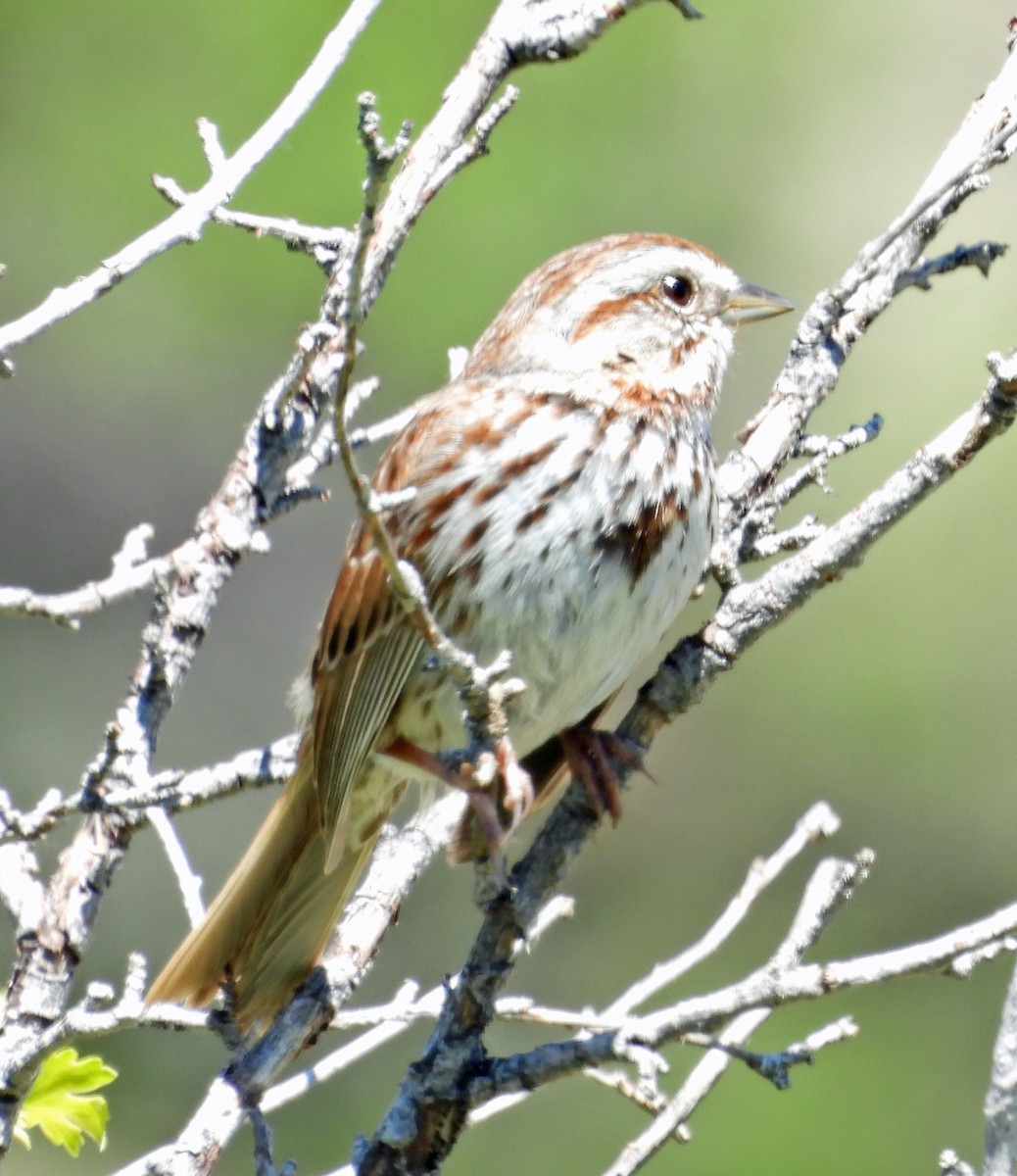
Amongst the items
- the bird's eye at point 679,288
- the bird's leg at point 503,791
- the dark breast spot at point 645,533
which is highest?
the bird's eye at point 679,288

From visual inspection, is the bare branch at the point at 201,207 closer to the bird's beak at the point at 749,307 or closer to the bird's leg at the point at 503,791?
the bird's leg at the point at 503,791

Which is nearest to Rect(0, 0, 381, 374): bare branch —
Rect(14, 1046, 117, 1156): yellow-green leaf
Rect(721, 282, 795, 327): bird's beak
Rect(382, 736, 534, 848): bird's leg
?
Rect(382, 736, 534, 848): bird's leg

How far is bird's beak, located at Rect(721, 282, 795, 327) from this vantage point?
378 cm

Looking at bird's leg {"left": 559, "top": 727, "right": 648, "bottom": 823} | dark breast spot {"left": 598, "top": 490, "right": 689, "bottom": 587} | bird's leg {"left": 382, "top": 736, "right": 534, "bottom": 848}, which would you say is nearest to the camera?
bird's leg {"left": 382, "top": 736, "right": 534, "bottom": 848}

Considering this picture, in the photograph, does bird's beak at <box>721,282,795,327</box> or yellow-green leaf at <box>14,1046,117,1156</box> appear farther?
bird's beak at <box>721,282,795,327</box>

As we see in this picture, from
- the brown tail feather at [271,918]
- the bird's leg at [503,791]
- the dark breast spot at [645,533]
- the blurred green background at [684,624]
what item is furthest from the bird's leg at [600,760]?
the blurred green background at [684,624]

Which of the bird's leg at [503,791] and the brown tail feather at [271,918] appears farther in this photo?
the brown tail feather at [271,918]

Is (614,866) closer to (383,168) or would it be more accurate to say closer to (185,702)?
(185,702)

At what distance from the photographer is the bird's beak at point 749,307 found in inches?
149

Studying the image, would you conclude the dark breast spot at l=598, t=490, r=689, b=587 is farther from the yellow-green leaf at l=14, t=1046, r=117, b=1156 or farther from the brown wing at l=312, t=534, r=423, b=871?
the yellow-green leaf at l=14, t=1046, r=117, b=1156

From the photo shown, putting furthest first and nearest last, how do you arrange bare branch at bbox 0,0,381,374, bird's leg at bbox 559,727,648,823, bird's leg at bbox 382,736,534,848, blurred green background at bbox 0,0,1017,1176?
blurred green background at bbox 0,0,1017,1176 < bird's leg at bbox 559,727,648,823 < bird's leg at bbox 382,736,534,848 < bare branch at bbox 0,0,381,374


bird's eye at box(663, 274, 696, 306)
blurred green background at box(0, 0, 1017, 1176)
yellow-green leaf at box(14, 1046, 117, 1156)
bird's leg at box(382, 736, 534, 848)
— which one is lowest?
yellow-green leaf at box(14, 1046, 117, 1156)

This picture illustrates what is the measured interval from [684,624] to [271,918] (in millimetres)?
3646

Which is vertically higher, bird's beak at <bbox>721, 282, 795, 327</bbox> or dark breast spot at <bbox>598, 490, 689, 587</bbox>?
bird's beak at <bbox>721, 282, 795, 327</bbox>
